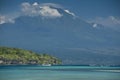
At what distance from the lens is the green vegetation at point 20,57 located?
24.9 m

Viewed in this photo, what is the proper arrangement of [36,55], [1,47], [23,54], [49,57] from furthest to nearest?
[49,57]
[36,55]
[23,54]
[1,47]

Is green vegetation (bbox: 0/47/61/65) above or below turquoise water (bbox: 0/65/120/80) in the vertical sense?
above

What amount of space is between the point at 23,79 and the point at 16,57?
1621cm

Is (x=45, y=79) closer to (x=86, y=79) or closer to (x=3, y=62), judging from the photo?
(x=86, y=79)

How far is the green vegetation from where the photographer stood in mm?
24928

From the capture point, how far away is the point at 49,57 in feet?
99.7

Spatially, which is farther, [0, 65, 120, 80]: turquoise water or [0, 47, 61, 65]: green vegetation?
[0, 47, 61, 65]: green vegetation

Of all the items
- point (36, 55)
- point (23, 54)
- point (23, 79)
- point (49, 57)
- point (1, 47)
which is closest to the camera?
point (23, 79)

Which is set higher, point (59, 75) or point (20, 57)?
point (20, 57)

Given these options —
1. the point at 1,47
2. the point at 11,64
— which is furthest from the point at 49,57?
the point at 1,47

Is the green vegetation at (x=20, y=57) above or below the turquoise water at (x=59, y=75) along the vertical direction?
above

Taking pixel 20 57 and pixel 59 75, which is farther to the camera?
pixel 20 57

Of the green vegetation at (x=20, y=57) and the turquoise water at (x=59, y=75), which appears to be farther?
the green vegetation at (x=20, y=57)

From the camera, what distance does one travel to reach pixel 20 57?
26.5 m
